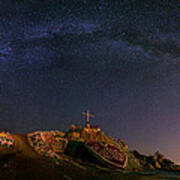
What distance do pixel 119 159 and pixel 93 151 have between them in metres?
4.30

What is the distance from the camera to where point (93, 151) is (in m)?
24.5

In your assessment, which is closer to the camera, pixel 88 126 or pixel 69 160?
pixel 69 160

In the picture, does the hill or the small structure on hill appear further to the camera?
A: the small structure on hill

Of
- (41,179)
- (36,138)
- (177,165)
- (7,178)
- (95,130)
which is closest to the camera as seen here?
(7,178)

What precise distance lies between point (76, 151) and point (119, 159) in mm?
6320

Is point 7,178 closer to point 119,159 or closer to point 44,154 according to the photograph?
point 44,154

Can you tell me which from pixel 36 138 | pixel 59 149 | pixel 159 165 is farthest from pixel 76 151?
pixel 159 165

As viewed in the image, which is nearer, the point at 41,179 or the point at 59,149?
the point at 41,179

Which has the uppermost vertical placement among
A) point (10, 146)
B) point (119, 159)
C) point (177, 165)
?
point (10, 146)

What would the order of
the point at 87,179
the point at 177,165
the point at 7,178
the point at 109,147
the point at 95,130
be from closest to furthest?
the point at 7,178
the point at 87,179
the point at 109,147
the point at 95,130
the point at 177,165

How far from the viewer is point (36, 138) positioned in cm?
2317

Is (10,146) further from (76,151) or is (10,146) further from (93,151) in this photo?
(93,151)

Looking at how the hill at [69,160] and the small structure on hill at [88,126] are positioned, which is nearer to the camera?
the hill at [69,160]

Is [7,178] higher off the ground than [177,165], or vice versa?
[7,178]
